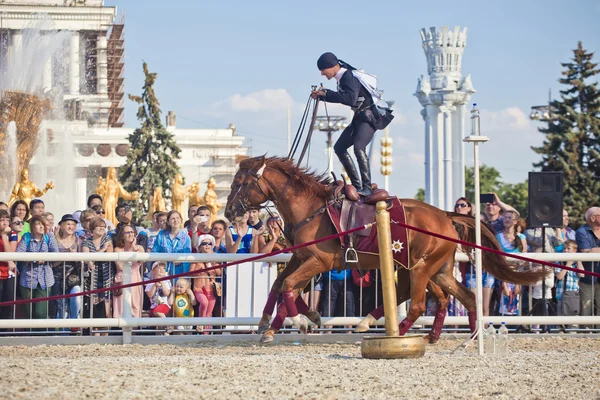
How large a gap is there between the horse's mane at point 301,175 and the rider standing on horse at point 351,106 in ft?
1.21

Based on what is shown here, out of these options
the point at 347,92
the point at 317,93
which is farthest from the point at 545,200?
the point at 317,93

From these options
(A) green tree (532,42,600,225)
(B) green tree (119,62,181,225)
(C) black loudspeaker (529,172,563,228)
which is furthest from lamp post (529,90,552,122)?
A: (C) black loudspeaker (529,172,563,228)

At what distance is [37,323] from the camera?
1352 cm

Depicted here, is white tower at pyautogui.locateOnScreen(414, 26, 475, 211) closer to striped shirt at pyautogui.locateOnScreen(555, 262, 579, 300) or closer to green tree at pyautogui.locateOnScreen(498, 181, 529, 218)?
green tree at pyautogui.locateOnScreen(498, 181, 529, 218)

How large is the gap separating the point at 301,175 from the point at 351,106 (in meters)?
1.02

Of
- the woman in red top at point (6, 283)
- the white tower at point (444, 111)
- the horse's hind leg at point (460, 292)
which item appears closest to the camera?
the horse's hind leg at point (460, 292)

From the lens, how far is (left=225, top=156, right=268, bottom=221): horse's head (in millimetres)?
13297

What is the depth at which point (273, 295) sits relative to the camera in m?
13.3

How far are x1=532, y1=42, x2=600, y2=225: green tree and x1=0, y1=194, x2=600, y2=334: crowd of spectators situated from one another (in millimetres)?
44152

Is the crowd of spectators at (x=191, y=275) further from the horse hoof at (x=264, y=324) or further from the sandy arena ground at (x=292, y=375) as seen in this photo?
the sandy arena ground at (x=292, y=375)

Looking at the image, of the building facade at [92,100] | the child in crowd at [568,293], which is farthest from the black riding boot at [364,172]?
the building facade at [92,100]

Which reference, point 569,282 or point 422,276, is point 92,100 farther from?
point 422,276

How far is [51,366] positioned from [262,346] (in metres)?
3.66

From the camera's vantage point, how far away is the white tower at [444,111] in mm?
51031
